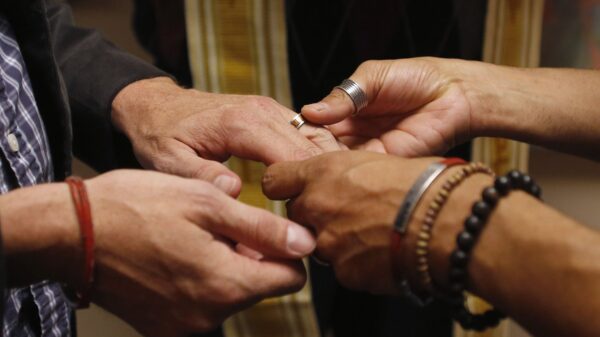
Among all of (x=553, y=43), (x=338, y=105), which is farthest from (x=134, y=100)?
(x=553, y=43)

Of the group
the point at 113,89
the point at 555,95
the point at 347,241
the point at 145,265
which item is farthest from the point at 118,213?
the point at 555,95

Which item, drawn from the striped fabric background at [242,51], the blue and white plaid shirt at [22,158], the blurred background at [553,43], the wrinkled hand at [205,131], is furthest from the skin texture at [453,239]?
the blurred background at [553,43]

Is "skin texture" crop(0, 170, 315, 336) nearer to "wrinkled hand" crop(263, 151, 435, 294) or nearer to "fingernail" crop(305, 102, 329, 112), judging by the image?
"wrinkled hand" crop(263, 151, 435, 294)

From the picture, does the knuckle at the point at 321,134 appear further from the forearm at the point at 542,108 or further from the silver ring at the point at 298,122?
the forearm at the point at 542,108

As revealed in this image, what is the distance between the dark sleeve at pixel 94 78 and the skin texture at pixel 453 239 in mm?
351

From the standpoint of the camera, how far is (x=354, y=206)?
2.18ft

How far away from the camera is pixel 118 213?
600 millimetres

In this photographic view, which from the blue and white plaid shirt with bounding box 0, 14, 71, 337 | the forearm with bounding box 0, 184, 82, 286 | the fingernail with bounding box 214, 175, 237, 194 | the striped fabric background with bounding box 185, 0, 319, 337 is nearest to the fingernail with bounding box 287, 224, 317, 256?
the fingernail with bounding box 214, 175, 237, 194

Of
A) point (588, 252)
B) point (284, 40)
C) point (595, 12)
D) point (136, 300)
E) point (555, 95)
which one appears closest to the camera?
point (588, 252)

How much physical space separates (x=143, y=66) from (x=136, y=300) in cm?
48

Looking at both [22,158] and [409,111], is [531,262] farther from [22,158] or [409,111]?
[22,158]

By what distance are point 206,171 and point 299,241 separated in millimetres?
202

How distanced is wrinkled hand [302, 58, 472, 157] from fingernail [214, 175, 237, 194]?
210mm

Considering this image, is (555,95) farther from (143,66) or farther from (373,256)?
(143,66)
